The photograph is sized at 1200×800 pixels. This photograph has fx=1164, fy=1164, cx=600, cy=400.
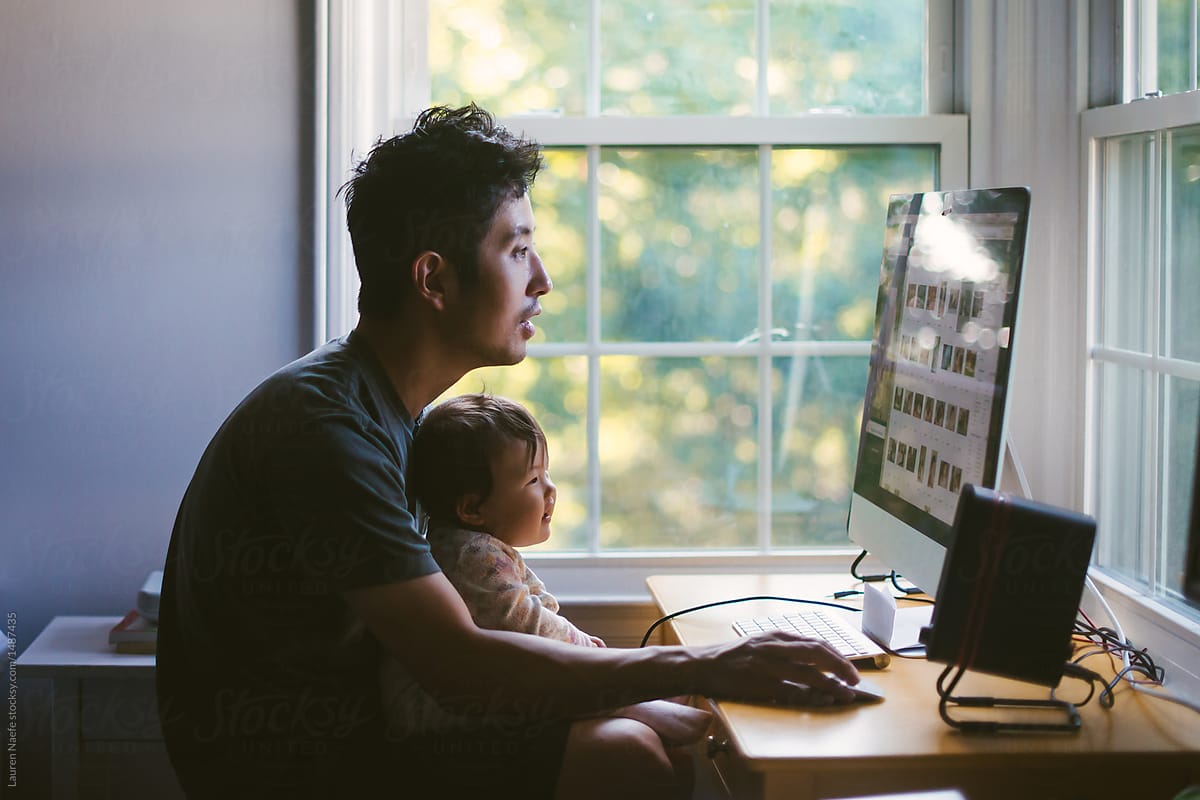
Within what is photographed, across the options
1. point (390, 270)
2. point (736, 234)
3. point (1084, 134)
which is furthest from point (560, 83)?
point (1084, 134)

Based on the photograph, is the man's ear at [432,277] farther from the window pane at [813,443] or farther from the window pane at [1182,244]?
the window pane at [1182,244]

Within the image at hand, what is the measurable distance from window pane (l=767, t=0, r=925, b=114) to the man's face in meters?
0.77

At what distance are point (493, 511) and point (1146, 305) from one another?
3.60 feet

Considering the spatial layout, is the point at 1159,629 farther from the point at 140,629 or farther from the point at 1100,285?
the point at 140,629

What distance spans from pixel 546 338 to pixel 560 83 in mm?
491

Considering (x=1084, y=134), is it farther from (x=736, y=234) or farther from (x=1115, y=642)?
(x=1115, y=642)

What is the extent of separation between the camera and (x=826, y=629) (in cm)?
160

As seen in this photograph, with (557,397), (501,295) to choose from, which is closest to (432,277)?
(501,295)

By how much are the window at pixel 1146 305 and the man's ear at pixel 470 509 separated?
1.01m

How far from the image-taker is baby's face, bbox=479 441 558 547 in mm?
1621

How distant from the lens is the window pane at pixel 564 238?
2.23m

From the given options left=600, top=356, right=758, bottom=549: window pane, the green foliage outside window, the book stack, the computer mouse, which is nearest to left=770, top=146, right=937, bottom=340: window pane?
the green foliage outside window

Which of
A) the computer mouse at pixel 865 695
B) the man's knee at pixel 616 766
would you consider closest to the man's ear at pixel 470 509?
the man's knee at pixel 616 766

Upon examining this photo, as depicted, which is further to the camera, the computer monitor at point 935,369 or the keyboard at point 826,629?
the keyboard at point 826,629
